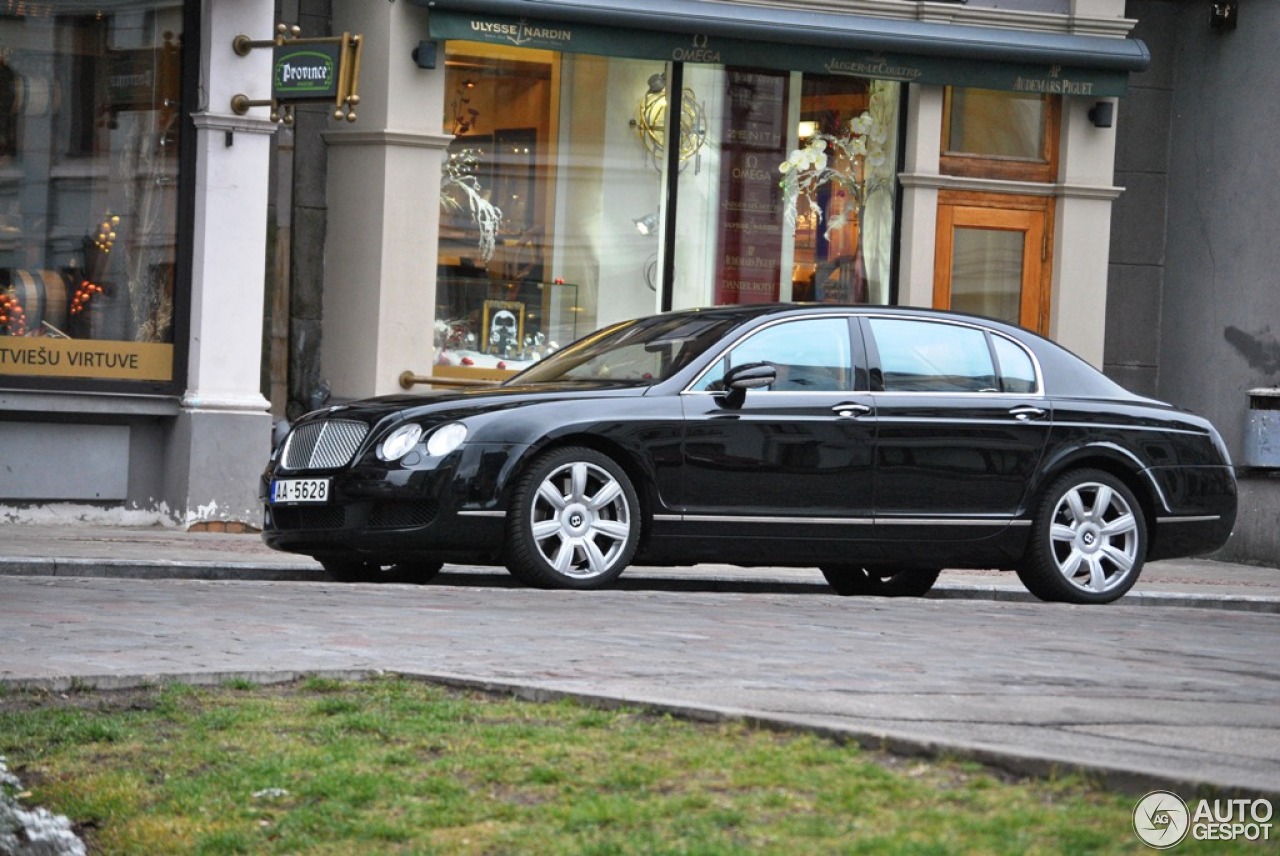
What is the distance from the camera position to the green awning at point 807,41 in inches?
655

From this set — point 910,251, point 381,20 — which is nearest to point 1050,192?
point 910,251

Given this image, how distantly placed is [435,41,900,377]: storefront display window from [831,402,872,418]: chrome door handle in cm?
648

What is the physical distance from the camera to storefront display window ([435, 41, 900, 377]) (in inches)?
680

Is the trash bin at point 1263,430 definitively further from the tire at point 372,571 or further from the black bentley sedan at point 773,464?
the tire at point 372,571

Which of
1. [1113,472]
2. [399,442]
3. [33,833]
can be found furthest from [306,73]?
[33,833]

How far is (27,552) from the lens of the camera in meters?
11.9

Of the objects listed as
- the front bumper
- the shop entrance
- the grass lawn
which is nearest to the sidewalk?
the front bumper

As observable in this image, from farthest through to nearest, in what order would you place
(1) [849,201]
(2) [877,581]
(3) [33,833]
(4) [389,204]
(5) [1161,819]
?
(1) [849,201], (4) [389,204], (2) [877,581], (3) [33,833], (5) [1161,819]

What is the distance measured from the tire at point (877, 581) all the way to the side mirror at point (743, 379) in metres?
1.81

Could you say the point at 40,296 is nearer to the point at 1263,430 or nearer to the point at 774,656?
the point at 774,656

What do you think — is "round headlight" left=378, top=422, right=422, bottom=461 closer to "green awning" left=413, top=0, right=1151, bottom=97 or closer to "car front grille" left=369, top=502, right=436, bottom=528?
"car front grille" left=369, top=502, right=436, bottom=528

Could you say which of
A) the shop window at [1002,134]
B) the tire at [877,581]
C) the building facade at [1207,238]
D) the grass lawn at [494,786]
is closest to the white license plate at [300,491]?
the tire at [877,581]

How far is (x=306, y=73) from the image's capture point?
15.1 meters

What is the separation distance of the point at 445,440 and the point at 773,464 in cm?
173
